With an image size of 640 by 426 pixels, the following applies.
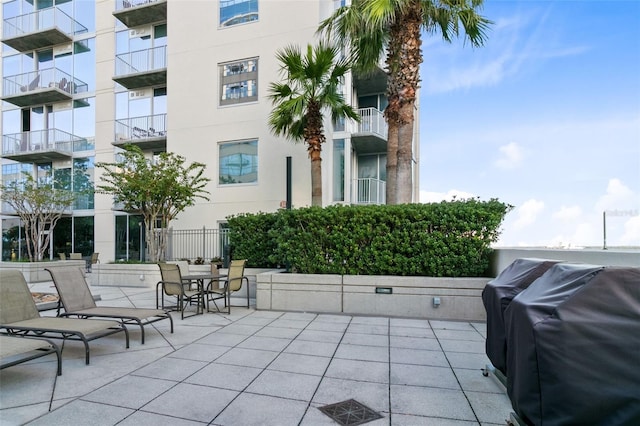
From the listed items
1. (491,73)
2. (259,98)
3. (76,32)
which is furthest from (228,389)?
(76,32)

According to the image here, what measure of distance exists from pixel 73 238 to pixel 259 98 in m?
12.9

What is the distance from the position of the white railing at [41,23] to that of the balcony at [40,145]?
5225 mm

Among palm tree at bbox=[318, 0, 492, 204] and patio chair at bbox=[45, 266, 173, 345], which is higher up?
palm tree at bbox=[318, 0, 492, 204]

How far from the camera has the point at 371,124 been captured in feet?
47.7

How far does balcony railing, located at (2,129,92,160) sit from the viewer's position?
1830 cm

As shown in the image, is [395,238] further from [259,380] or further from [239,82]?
[239,82]

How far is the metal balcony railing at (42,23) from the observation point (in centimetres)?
1858

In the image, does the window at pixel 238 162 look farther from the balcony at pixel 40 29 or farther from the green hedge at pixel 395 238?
the balcony at pixel 40 29

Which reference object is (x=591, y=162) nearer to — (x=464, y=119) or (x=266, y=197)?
(x=464, y=119)

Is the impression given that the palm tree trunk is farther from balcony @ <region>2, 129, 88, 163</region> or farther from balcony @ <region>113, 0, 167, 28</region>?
balcony @ <region>2, 129, 88, 163</region>

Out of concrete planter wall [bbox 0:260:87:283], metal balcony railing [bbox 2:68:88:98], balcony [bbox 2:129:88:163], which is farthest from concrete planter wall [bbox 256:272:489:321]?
metal balcony railing [bbox 2:68:88:98]

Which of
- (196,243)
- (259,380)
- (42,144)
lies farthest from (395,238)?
(42,144)

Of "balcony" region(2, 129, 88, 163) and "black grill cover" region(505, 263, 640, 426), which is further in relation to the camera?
"balcony" region(2, 129, 88, 163)

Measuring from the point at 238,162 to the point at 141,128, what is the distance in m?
6.29
